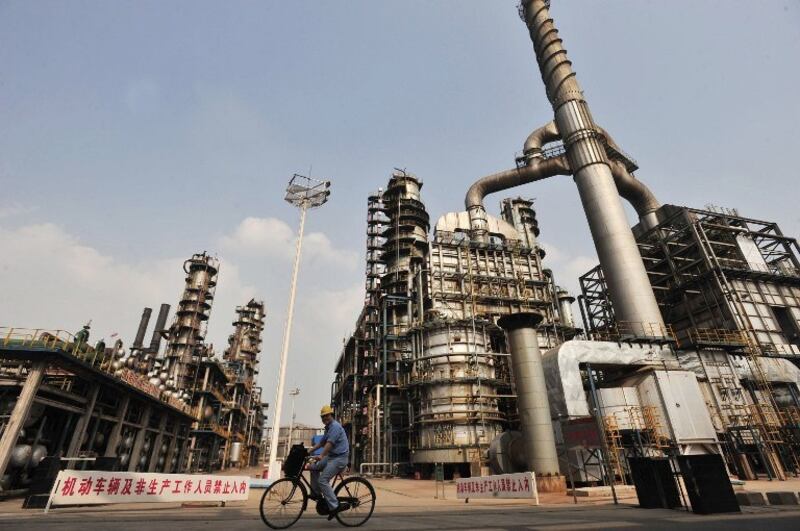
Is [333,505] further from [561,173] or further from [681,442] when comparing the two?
[561,173]

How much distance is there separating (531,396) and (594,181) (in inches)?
831

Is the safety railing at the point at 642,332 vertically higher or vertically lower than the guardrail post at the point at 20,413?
higher

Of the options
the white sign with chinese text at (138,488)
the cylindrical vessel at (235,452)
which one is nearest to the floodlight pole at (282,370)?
the white sign with chinese text at (138,488)

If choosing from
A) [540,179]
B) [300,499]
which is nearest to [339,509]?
[300,499]

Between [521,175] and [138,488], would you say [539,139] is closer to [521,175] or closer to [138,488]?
[521,175]

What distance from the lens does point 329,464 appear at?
20.5 ft

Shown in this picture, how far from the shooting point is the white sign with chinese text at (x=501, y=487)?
37.6 ft

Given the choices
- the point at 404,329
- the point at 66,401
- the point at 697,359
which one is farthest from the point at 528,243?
the point at 66,401

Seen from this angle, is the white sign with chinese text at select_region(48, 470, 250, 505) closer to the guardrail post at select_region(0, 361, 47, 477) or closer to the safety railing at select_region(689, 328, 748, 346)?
the guardrail post at select_region(0, 361, 47, 477)

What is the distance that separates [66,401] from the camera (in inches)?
743

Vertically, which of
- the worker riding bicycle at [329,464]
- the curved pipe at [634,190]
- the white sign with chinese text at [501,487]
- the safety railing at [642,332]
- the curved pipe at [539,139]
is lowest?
the white sign with chinese text at [501,487]

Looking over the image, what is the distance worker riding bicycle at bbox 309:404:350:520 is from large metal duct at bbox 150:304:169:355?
48.1 metres

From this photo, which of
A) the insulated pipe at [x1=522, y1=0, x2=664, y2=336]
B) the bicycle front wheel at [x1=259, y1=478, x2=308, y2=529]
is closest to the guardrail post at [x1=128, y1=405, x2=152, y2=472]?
the bicycle front wheel at [x1=259, y1=478, x2=308, y2=529]

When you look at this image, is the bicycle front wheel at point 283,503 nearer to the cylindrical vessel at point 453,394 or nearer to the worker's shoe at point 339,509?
the worker's shoe at point 339,509
